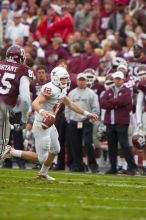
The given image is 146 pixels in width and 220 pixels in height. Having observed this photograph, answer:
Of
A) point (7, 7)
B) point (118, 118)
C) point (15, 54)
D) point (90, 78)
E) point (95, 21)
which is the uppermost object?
point (7, 7)

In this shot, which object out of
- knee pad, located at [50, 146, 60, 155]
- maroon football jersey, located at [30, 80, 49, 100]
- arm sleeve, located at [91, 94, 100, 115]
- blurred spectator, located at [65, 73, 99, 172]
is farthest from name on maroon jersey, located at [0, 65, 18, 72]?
maroon football jersey, located at [30, 80, 49, 100]

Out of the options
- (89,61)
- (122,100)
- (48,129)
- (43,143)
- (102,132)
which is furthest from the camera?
(89,61)

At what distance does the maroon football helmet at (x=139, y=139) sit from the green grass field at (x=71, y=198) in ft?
5.07

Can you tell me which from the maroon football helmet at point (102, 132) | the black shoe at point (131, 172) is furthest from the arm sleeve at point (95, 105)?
the black shoe at point (131, 172)

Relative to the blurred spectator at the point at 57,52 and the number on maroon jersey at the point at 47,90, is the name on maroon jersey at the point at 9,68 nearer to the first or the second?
the number on maroon jersey at the point at 47,90

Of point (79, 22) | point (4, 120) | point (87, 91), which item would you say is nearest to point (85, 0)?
point (79, 22)

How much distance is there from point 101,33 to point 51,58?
2019 millimetres

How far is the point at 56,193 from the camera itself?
10086 millimetres

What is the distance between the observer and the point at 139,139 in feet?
47.4

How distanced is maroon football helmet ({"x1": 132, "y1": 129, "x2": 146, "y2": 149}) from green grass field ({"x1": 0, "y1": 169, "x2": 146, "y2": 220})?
155 cm

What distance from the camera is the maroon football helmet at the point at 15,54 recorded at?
12.1 meters

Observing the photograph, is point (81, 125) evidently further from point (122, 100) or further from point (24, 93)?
point (24, 93)

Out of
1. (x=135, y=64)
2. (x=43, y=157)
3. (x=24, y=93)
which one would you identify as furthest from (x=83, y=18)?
(x=43, y=157)

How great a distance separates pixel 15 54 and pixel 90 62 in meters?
5.88
